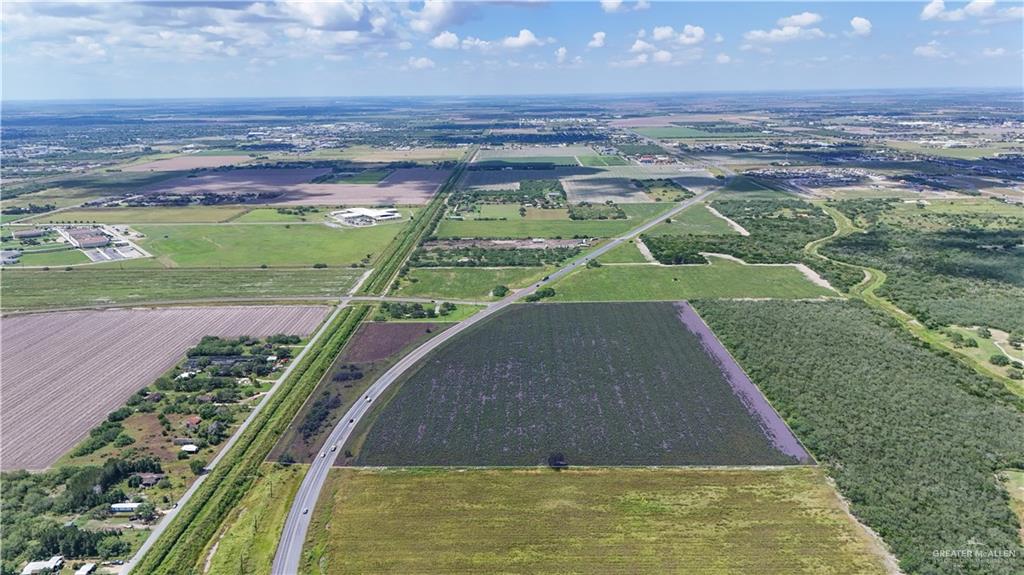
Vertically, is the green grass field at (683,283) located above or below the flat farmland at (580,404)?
above

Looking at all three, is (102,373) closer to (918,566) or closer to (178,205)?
(918,566)

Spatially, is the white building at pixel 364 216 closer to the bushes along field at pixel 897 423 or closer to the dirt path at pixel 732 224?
the dirt path at pixel 732 224

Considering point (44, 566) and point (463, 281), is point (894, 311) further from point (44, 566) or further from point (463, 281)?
point (44, 566)

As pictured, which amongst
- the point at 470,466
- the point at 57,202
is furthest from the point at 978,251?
the point at 57,202

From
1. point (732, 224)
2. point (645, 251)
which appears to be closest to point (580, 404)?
point (645, 251)

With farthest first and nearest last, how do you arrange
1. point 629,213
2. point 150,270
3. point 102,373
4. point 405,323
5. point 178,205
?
point 178,205 < point 629,213 < point 150,270 < point 405,323 < point 102,373

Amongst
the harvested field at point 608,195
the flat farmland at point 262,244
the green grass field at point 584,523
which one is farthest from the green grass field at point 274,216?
the green grass field at point 584,523
